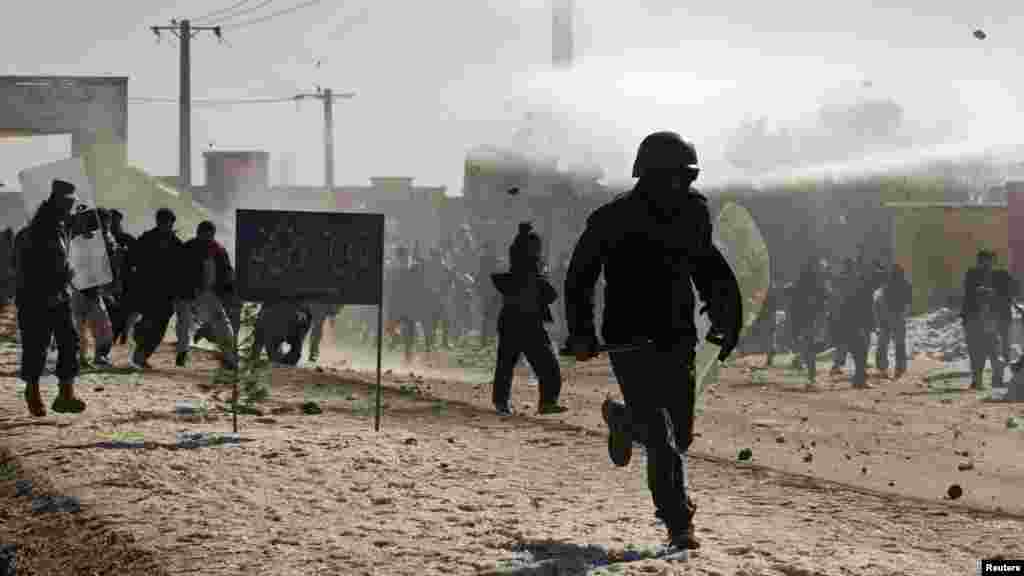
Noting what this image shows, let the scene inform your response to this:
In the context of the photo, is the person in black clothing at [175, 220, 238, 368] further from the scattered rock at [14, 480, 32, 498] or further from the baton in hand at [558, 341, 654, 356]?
the baton in hand at [558, 341, 654, 356]

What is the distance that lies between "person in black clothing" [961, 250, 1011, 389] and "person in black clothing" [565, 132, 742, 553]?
1367 cm

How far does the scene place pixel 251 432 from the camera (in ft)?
35.2

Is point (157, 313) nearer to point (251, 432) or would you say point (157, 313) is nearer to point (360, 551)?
point (251, 432)

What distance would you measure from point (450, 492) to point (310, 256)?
2.98m

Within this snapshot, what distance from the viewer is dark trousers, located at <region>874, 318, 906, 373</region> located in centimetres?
2189

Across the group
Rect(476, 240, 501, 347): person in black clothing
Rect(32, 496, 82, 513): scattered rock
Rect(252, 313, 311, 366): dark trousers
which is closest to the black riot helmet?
Rect(32, 496, 82, 513): scattered rock

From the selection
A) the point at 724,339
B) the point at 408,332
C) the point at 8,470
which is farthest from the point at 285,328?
the point at 724,339

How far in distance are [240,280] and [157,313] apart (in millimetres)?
5176

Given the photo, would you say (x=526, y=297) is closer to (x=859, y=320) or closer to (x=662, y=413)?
(x=662, y=413)

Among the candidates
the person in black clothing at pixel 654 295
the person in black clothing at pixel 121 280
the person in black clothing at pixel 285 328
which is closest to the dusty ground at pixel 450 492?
the person in black clothing at pixel 654 295

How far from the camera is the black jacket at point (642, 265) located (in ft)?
22.1

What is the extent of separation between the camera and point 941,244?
112 ft

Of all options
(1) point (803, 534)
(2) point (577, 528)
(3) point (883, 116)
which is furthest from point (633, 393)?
(3) point (883, 116)

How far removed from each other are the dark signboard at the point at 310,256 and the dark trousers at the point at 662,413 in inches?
168
